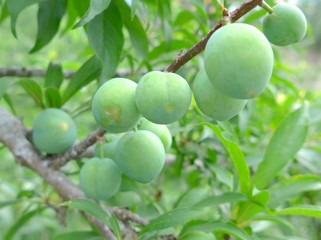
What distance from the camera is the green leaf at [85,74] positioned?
97cm

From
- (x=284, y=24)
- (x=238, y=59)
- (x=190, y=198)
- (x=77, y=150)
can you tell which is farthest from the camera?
(x=190, y=198)

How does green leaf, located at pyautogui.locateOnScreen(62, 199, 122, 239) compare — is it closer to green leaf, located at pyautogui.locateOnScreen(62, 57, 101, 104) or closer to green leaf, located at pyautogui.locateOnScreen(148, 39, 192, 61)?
green leaf, located at pyautogui.locateOnScreen(62, 57, 101, 104)

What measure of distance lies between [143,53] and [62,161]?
31 cm

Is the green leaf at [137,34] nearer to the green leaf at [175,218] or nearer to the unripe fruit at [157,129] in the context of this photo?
the unripe fruit at [157,129]

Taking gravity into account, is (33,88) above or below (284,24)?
below

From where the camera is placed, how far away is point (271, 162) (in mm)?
954

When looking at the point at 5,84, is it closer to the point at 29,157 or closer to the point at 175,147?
the point at 29,157

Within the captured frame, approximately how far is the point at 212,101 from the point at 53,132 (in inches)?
17.7

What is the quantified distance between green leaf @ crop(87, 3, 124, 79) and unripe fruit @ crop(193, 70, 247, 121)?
335 millimetres

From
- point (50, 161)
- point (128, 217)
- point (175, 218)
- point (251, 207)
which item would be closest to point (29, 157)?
point (50, 161)

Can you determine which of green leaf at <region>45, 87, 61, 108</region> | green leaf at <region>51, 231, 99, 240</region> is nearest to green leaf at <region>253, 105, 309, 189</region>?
green leaf at <region>51, 231, 99, 240</region>

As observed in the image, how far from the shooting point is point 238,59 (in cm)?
48

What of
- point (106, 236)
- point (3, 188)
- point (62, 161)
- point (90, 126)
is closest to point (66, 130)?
point (62, 161)

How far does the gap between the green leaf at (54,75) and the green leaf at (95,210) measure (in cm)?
41
